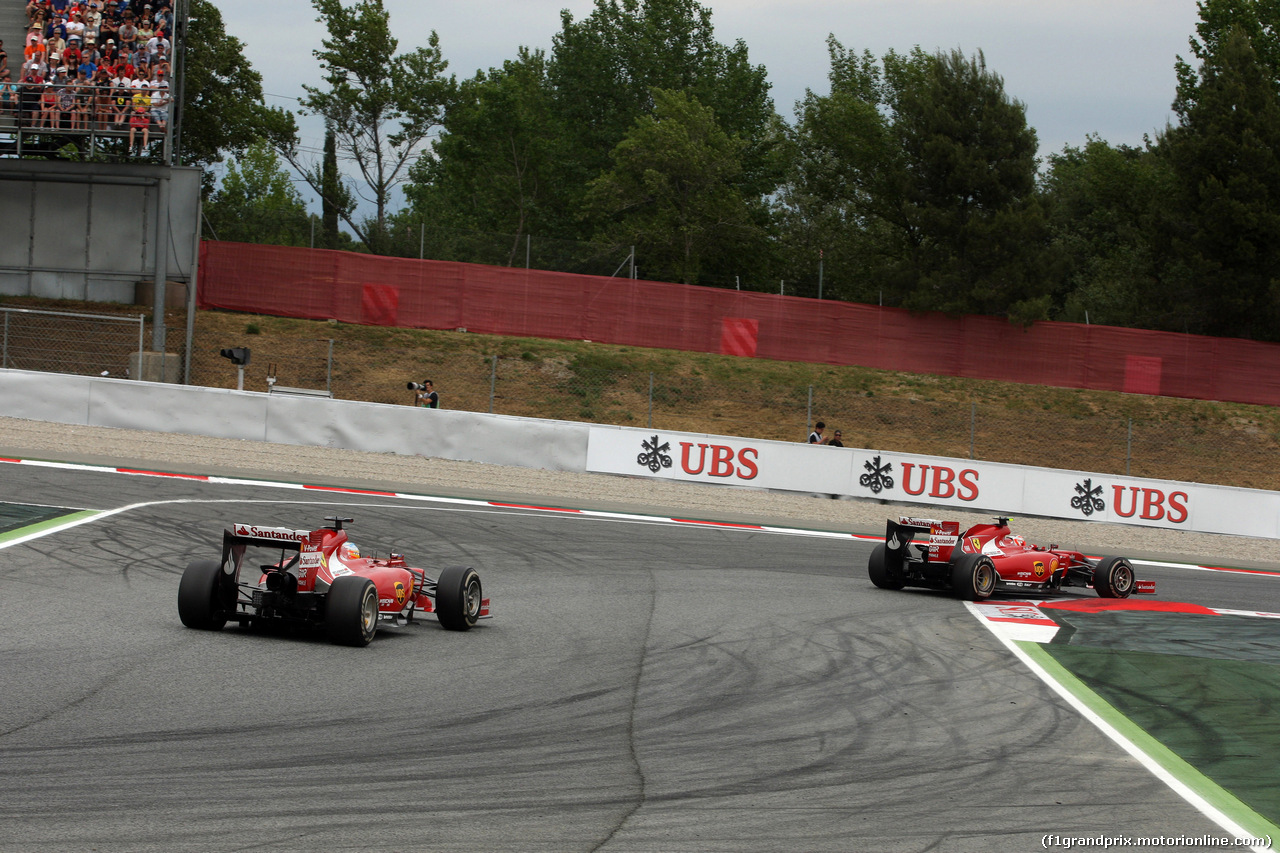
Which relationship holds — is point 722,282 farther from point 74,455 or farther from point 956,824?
point 956,824

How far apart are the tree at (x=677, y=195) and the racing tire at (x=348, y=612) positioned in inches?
1528

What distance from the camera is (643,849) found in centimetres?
563

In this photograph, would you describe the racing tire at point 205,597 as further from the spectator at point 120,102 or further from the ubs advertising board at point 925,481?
the spectator at point 120,102

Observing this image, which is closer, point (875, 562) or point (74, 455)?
point (875, 562)

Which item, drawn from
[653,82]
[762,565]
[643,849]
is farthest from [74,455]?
[653,82]

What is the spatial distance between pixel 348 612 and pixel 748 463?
14669mm

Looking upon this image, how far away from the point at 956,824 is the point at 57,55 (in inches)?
1243

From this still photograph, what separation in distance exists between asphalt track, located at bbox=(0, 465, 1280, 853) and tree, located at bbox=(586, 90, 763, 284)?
3644cm

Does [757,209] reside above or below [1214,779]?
above

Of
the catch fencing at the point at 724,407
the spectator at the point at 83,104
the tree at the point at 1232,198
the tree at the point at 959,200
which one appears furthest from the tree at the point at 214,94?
the tree at the point at 1232,198

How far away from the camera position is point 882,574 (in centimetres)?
1533

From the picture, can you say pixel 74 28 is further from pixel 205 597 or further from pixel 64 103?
pixel 205 597

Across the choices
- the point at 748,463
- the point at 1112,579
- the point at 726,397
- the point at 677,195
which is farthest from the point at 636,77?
the point at 1112,579

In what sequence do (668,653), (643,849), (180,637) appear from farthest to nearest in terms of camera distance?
(668,653)
(180,637)
(643,849)
